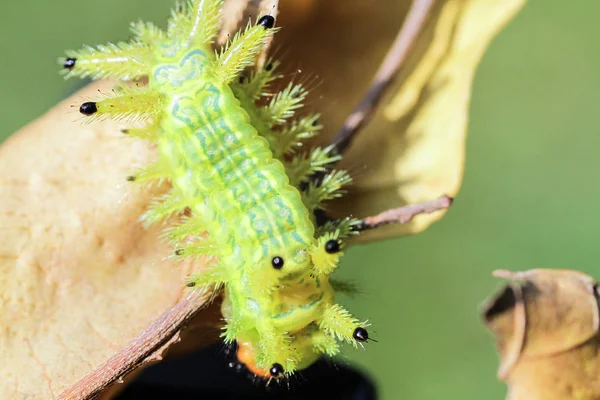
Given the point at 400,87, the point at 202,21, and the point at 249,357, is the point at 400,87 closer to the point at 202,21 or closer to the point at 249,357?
the point at 202,21

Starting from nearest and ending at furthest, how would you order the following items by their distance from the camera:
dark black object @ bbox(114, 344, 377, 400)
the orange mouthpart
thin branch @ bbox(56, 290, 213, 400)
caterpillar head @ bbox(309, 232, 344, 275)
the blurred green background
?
1. thin branch @ bbox(56, 290, 213, 400)
2. caterpillar head @ bbox(309, 232, 344, 275)
3. the orange mouthpart
4. dark black object @ bbox(114, 344, 377, 400)
5. the blurred green background

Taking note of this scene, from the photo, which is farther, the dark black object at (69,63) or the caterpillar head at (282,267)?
the dark black object at (69,63)

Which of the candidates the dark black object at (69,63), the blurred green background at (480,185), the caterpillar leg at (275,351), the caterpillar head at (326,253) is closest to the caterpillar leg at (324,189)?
the caterpillar head at (326,253)

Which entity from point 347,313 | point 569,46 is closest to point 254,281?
point 347,313

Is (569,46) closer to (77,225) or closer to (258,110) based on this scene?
(258,110)

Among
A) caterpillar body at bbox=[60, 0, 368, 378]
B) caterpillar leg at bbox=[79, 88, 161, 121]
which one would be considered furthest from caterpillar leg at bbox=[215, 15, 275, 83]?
caterpillar leg at bbox=[79, 88, 161, 121]

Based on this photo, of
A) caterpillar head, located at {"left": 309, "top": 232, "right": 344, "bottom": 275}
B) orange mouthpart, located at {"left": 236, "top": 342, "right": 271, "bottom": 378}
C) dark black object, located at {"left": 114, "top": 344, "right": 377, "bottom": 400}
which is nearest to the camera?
caterpillar head, located at {"left": 309, "top": 232, "right": 344, "bottom": 275}

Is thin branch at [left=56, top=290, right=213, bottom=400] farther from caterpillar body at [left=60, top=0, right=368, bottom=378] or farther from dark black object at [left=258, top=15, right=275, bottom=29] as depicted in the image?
dark black object at [left=258, top=15, right=275, bottom=29]

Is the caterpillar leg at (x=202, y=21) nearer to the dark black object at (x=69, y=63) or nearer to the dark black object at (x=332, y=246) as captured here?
the dark black object at (x=69, y=63)
